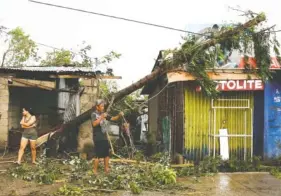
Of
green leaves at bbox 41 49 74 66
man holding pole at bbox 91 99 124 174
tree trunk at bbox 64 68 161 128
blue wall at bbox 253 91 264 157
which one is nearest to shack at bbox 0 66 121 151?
tree trunk at bbox 64 68 161 128

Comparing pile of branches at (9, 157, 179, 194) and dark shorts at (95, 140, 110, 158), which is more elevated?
dark shorts at (95, 140, 110, 158)

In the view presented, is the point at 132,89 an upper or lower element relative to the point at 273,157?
upper

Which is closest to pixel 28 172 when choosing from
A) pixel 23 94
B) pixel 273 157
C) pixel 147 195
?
pixel 147 195

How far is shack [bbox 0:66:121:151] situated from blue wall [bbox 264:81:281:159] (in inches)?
185

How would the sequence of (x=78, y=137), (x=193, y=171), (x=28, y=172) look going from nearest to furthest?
1. (x=28, y=172)
2. (x=193, y=171)
3. (x=78, y=137)

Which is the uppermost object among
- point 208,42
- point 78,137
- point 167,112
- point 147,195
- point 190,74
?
point 208,42

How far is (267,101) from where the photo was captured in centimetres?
1091

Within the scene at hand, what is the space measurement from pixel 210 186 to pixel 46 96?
32.1 feet

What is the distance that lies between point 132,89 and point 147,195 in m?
4.36

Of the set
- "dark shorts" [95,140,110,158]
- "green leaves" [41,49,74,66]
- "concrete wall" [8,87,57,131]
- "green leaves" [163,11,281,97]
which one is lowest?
"dark shorts" [95,140,110,158]

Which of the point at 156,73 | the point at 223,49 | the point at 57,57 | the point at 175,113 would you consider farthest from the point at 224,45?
the point at 57,57

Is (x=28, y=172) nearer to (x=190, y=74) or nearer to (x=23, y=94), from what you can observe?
(x=190, y=74)

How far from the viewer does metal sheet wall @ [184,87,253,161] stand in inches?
429

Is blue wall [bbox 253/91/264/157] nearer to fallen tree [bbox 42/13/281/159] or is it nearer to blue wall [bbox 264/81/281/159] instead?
blue wall [bbox 264/81/281/159]
